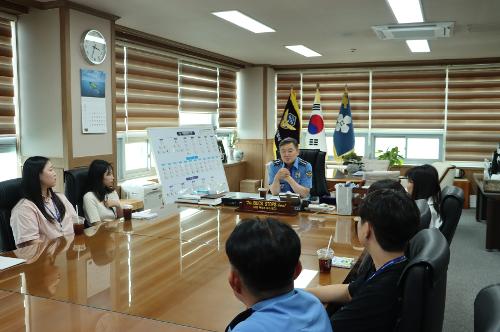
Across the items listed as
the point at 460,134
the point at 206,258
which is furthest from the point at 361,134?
the point at 206,258

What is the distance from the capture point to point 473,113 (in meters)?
7.63

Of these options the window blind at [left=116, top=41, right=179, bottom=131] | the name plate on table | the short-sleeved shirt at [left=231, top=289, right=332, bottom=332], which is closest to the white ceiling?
the window blind at [left=116, top=41, right=179, bottom=131]

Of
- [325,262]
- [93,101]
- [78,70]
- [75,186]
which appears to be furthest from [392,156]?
[325,262]

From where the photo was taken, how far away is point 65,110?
4.20m

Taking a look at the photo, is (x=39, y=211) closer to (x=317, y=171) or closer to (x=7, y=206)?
(x=7, y=206)

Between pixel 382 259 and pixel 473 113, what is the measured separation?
6881mm

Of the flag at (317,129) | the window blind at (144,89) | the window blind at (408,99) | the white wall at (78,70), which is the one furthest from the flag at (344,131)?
the white wall at (78,70)

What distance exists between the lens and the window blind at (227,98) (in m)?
7.72

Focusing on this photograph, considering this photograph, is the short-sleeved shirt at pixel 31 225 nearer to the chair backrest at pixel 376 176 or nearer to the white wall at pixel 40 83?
the white wall at pixel 40 83

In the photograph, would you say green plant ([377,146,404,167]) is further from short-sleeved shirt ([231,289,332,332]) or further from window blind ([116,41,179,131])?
short-sleeved shirt ([231,289,332,332])

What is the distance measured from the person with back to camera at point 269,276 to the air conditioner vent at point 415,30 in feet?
14.2

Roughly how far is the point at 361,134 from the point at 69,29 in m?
5.43

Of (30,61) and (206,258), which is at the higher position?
(30,61)

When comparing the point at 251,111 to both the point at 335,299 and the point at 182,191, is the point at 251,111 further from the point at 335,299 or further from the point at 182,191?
the point at 335,299
